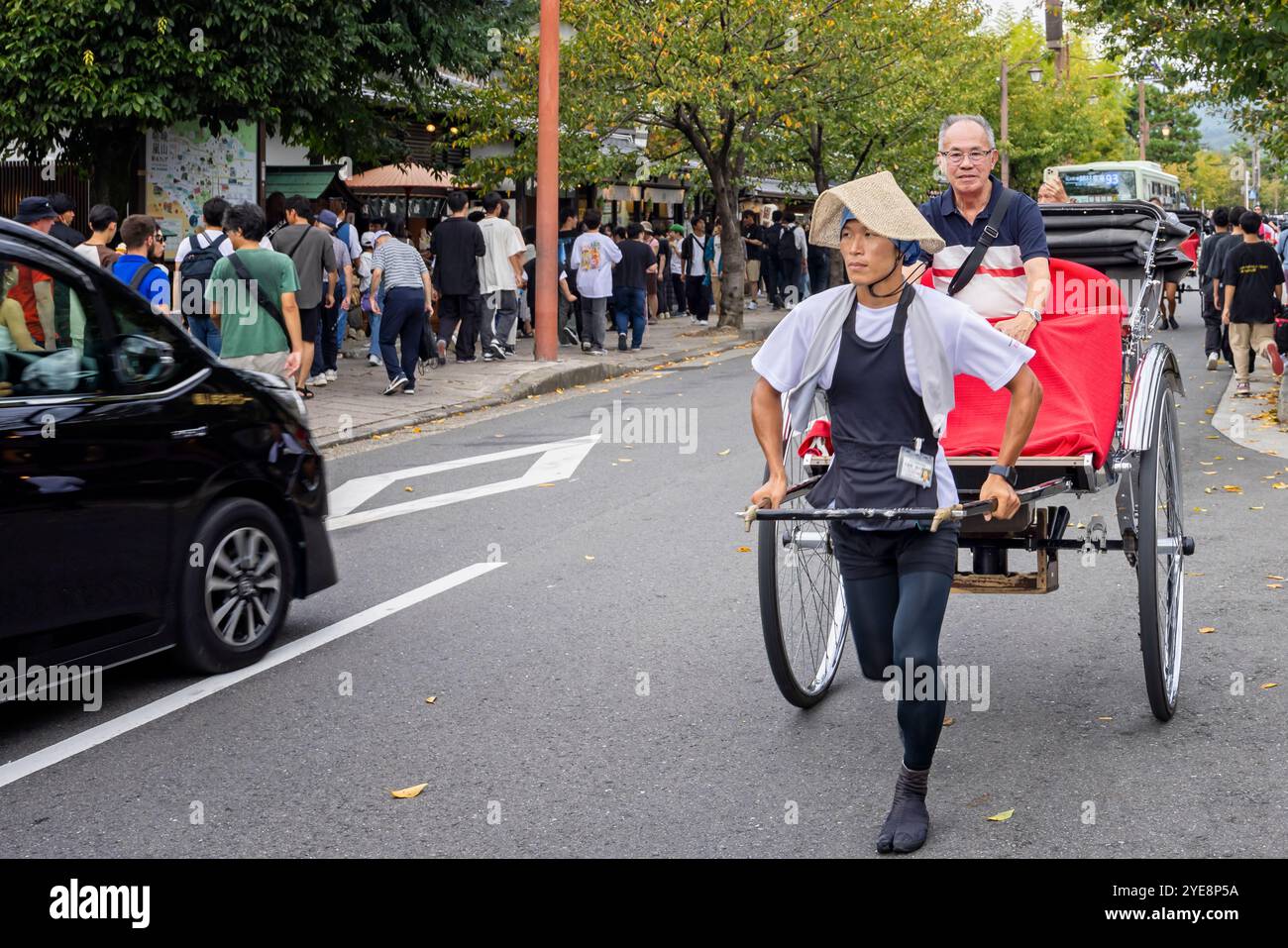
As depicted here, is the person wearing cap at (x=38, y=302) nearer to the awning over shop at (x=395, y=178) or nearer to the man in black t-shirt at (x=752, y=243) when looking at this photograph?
the awning over shop at (x=395, y=178)

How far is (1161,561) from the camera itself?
6.16 metres

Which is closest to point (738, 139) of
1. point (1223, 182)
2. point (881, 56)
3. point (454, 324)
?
point (881, 56)

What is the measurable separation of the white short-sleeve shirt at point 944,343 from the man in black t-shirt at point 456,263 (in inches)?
556

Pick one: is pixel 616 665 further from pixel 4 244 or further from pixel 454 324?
pixel 454 324

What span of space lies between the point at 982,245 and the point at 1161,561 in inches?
58.1

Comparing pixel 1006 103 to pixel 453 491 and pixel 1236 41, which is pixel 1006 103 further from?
pixel 453 491

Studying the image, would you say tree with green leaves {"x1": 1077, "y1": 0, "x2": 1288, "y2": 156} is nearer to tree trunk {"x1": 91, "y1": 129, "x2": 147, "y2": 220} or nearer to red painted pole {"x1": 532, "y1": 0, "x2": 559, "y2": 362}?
red painted pole {"x1": 532, "y1": 0, "x2": 559, "y2": 362}

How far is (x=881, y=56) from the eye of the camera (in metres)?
26.4

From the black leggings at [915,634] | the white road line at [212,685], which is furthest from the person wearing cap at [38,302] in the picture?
the black leggings at [915,634]

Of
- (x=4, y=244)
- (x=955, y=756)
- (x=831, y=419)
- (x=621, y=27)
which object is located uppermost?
(x=621, y=27)

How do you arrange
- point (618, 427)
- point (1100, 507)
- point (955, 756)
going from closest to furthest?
point (955, 756) < point (1100, 507) < point (618, 427)

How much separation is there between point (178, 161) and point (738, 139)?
10.5 meters

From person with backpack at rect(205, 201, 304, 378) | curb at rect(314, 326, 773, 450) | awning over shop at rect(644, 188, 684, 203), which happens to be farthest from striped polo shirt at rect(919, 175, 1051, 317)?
awning over shop at rect(644, 188, 684, 203)

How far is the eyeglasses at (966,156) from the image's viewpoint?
573 cm
